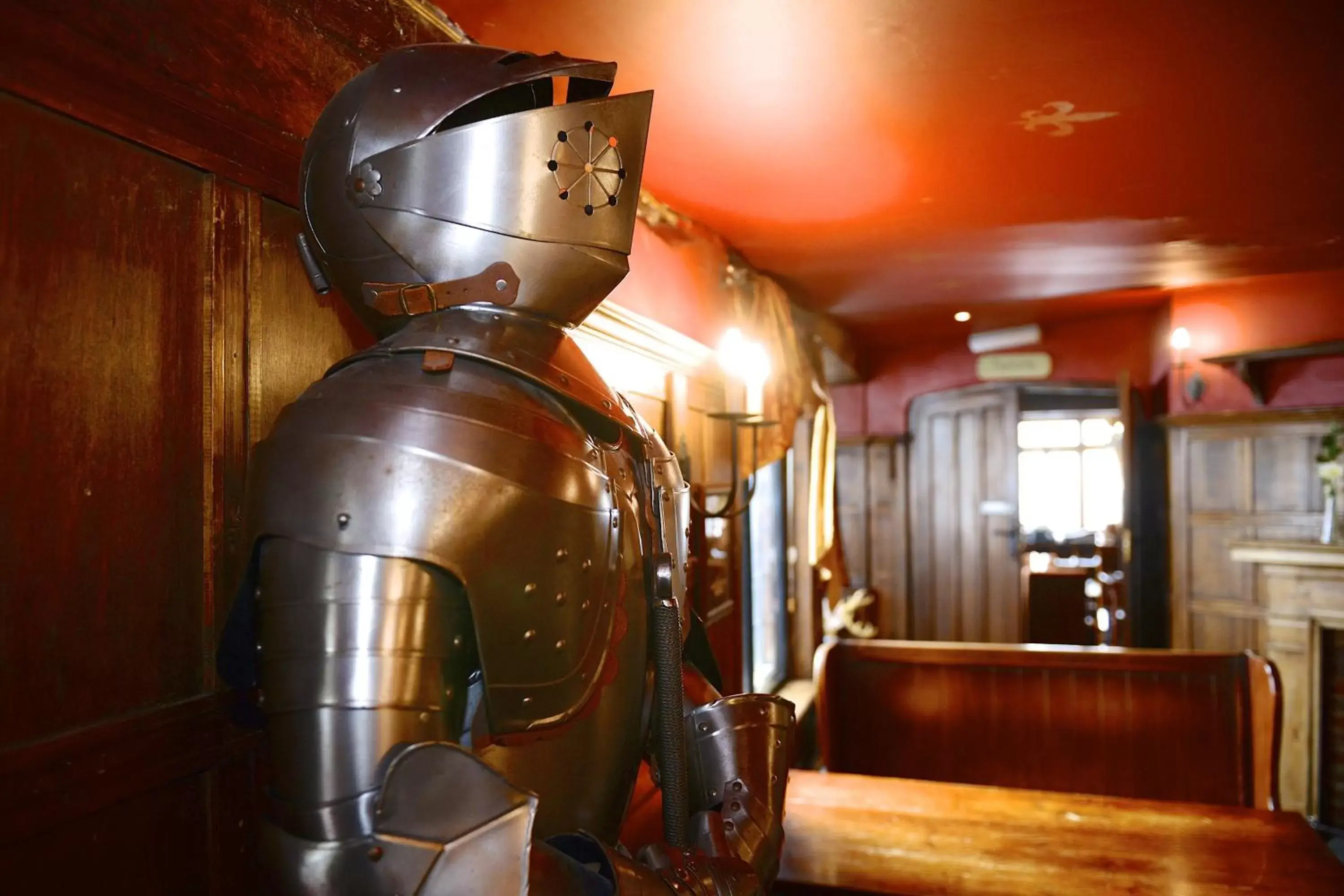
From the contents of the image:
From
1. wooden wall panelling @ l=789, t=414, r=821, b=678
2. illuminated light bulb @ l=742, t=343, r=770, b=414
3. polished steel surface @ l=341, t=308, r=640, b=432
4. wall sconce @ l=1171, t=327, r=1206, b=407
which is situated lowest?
wooden wall panelling @ l=789, t=414, r=821, b=678

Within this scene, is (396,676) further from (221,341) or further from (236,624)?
(221,341)

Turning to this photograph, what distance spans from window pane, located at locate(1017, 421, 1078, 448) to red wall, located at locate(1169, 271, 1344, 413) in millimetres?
3658

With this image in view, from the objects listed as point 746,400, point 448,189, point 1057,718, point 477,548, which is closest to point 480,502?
point 477,548

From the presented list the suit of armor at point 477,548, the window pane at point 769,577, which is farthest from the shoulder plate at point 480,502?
the window pane at point 769,577

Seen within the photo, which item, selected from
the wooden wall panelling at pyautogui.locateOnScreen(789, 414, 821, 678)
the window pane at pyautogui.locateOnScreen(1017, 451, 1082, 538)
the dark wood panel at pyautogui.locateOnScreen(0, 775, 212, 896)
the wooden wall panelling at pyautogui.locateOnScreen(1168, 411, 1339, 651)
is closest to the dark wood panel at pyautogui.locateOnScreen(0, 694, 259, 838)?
the dark wood panel at pyautogui.locateOnScreen(0, 775, 212, 896)

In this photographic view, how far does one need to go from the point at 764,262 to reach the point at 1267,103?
1.83 metres

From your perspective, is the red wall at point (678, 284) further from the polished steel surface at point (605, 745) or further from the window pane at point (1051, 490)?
Answer: the window pane at point (1051, 490)

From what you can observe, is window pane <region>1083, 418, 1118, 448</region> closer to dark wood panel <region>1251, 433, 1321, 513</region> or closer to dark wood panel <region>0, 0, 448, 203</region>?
dark wood panel <region>1251, 433, 1321, 513</region>

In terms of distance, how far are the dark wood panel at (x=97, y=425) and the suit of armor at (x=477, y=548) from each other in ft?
0.33

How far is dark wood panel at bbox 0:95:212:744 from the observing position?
799 mm

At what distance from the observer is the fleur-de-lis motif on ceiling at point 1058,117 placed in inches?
78.7

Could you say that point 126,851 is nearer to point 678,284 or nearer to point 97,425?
point 97,425

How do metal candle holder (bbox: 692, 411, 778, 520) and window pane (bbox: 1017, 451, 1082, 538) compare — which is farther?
window pane (bbox: 1017, 451, 1082, 538)

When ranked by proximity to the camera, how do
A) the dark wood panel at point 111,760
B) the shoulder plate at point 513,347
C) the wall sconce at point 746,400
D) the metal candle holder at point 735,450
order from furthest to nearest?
the wall sconce at point 746,400 < the metal candle holder at point 735,450 < the shoulder plate at point 513,347 < the dark wood panel at point 111,760
